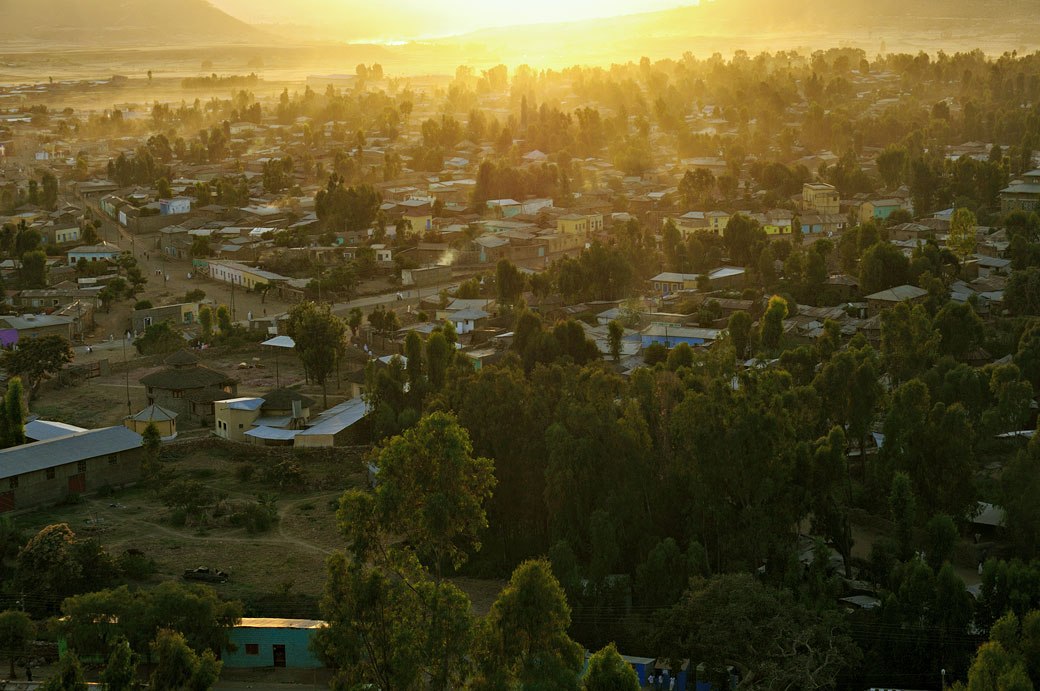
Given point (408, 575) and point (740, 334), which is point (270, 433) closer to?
point (740, 334)

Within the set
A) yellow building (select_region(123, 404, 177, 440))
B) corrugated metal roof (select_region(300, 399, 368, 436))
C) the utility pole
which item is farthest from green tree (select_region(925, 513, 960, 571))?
the utility pole

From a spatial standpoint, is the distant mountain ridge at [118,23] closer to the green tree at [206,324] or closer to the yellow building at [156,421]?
the green tree at [206,324]

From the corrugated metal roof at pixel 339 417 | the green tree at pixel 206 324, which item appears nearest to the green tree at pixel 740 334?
the corrugated metal roof at pixel 339 417

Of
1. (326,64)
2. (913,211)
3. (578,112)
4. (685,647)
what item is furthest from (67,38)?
(685,647)

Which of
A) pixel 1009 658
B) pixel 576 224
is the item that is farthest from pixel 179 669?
pixel 576 224

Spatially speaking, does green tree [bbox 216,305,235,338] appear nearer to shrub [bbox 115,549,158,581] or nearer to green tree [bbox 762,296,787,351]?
green tree [bbox 762,296,787,351]

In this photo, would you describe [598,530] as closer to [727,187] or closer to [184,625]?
[184,625]
